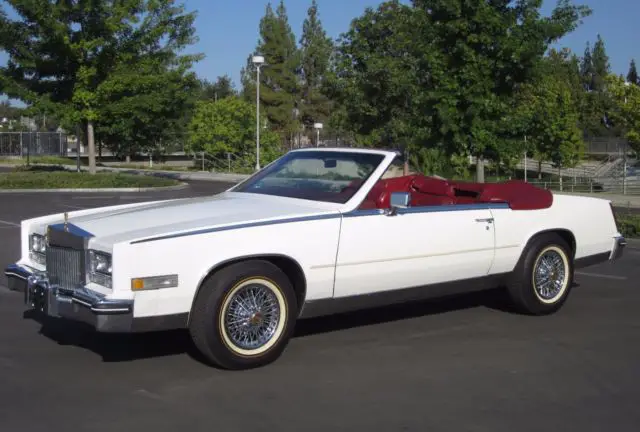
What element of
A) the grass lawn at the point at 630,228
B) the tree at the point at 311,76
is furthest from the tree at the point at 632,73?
the grass lawn at the point at 630,228

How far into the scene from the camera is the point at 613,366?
5797 mm

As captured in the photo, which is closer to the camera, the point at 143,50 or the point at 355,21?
the point at 143,50

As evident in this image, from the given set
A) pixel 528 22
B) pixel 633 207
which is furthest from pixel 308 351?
pixel 633 207

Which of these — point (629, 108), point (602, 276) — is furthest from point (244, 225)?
point (629, 108)

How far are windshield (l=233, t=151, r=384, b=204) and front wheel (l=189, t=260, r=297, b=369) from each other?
981 millimetres

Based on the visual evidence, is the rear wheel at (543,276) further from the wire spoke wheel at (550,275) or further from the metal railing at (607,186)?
the metal railing at (607,186)

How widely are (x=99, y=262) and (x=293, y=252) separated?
1380 mm

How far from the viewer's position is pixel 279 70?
221ft

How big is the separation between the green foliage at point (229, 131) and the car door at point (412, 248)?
4185 cm

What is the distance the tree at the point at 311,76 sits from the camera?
67500mm

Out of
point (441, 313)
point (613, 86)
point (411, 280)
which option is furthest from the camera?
point (613, 86)

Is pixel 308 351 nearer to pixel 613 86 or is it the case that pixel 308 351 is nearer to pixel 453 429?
pixel 453 429

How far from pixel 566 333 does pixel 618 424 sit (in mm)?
2288

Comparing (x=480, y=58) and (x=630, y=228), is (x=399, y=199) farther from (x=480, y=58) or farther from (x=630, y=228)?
(x=480, y=58)
